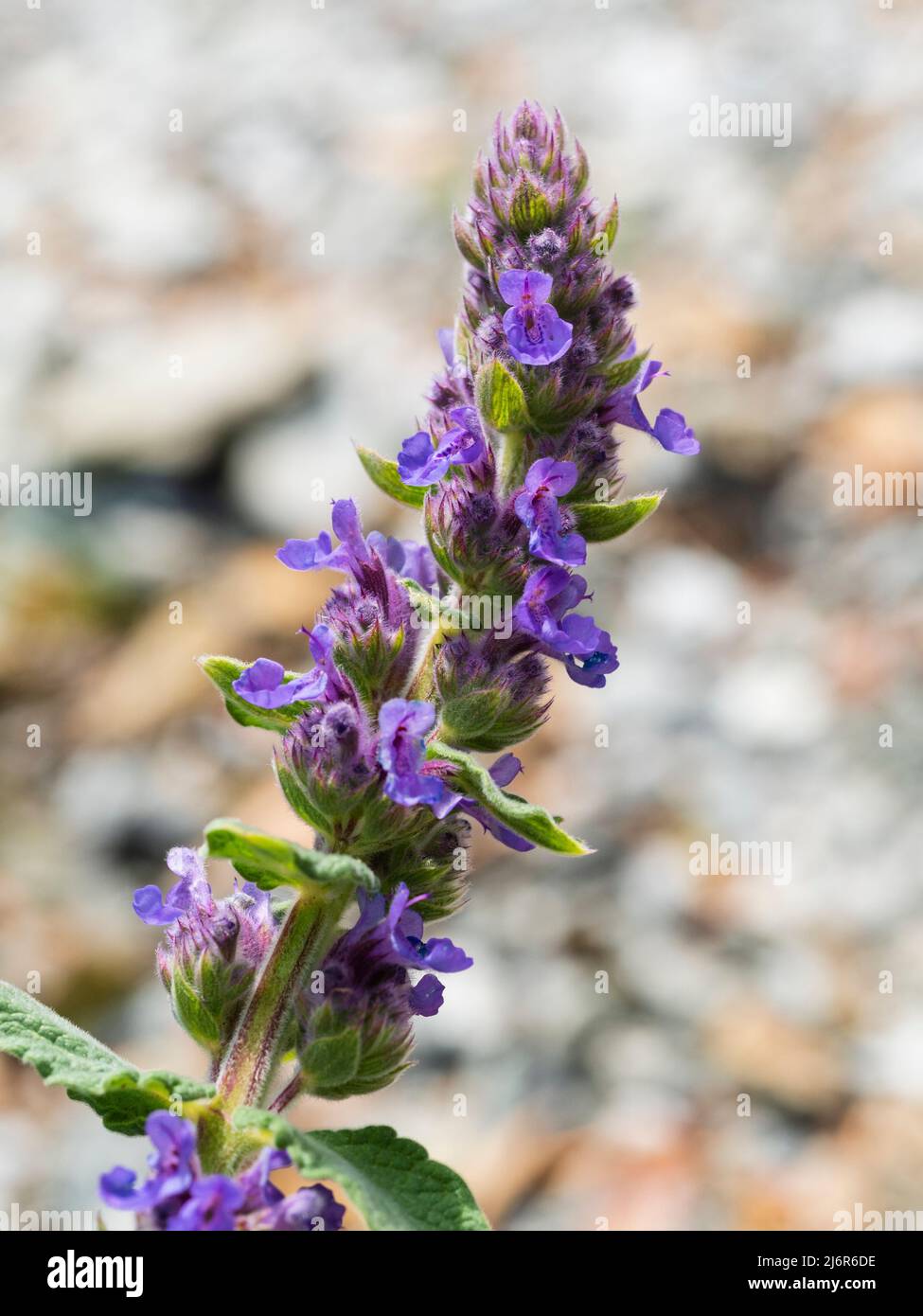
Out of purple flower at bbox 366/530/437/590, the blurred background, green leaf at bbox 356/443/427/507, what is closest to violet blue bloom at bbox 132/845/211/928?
purple flower at bbox 366/530/437/590

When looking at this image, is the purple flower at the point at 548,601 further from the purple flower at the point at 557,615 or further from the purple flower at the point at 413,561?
the purple flower at the point at 413,561

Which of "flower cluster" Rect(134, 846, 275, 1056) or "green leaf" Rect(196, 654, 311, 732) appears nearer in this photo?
"flower cluster" Rect(134, 846, 275, 1056)

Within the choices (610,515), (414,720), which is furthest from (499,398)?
(414,720)

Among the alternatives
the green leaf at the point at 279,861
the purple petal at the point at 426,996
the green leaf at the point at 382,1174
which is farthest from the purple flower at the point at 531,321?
the green leaf at the point at 382,1174

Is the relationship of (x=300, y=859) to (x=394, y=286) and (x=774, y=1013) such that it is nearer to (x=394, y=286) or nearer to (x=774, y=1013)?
(x=774, y=1013)

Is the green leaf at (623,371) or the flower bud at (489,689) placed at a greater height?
the green leaf at (623,371)

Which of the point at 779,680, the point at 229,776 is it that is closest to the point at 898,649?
the point at 779,680

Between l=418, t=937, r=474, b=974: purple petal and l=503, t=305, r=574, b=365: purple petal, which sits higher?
l=503, t=305, r=574, b=365: purple petal

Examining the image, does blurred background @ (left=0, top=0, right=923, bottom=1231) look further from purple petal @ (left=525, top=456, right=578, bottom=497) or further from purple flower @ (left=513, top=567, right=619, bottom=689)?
purple petal @ (left=525, top=456, right=578, bottom=497)
